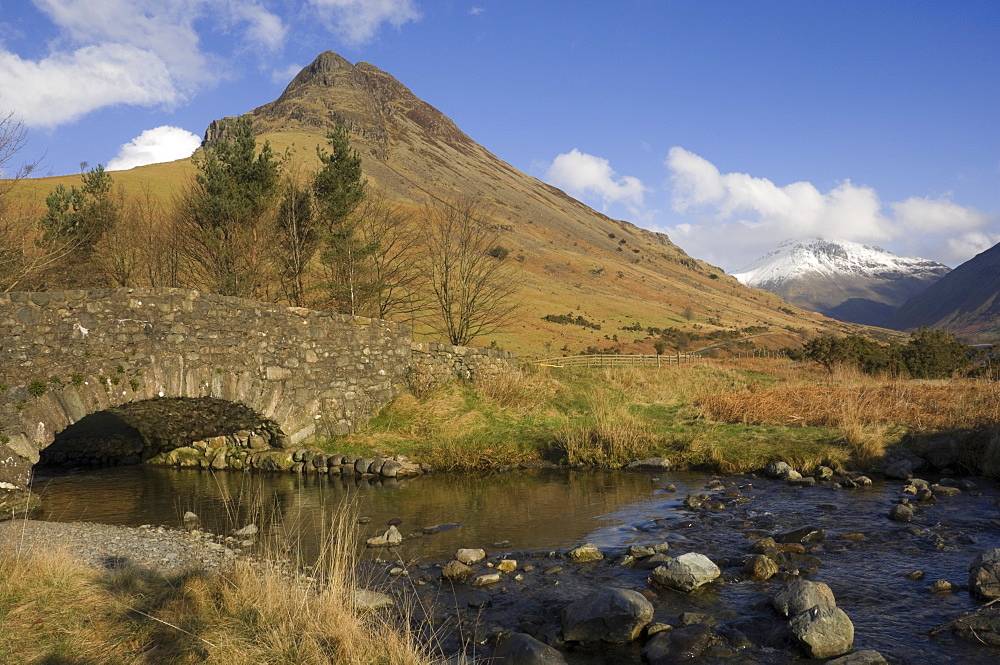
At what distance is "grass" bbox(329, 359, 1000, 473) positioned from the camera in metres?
14.0

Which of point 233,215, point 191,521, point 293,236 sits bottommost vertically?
point 191,521

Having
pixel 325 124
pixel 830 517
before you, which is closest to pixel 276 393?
pixel 830 517

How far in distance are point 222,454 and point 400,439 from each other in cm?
450

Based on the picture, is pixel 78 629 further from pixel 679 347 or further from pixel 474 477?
pixel 679 347

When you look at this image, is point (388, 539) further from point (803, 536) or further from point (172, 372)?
point (172, 372)

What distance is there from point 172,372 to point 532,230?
113m

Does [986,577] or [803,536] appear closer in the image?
[986,577]

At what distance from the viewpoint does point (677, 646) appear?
5785 millimetres

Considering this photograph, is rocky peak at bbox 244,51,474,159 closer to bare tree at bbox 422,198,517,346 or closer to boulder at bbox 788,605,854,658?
bare tree at bbox 422,198,517,346

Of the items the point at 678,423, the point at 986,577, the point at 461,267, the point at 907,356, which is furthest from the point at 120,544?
the point at 907,356

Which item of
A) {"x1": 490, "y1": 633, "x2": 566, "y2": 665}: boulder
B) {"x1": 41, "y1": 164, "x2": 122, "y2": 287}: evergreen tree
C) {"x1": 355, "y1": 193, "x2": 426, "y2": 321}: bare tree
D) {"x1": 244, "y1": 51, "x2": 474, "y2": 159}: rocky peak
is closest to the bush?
{"x1": 355, "y1": 193, "x2": 426, "y2": 321}: bare tree

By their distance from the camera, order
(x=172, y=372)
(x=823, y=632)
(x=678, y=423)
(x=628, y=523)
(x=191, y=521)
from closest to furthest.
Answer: (x=823, y=632), (x=628, y=523), (x=191, y=521), (x=172, y=372), (x=678, y=423)

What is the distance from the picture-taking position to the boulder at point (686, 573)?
7184 millimetres

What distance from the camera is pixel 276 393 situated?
50.3 ft
